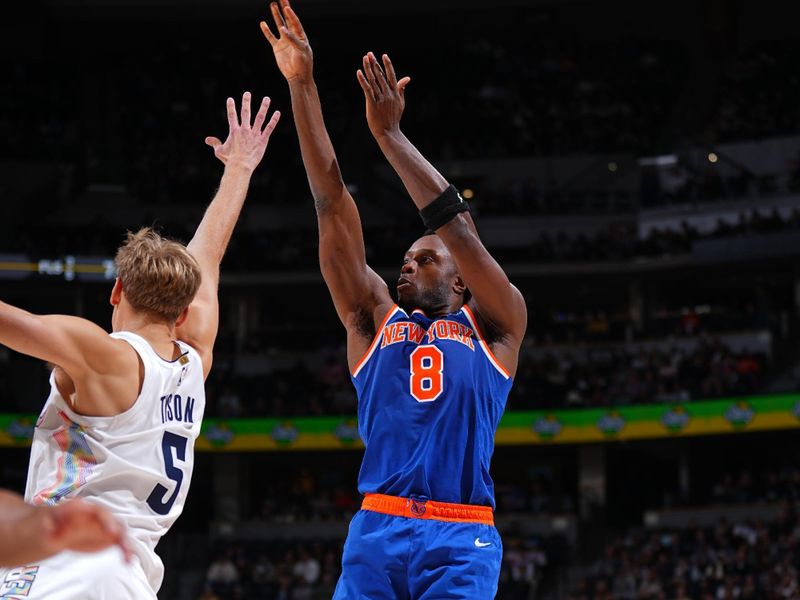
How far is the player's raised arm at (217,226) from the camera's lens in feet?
15.5

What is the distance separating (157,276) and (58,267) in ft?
89.3

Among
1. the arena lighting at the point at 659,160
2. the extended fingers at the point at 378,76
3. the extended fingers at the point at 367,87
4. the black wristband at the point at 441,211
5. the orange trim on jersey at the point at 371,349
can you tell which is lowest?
the orange trim on jersey at the point at 371,349

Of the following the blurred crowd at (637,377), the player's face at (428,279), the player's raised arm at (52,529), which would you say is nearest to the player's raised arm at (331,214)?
the player's face at (428,279)

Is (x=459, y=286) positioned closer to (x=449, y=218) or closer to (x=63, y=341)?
(x=449, y=218)

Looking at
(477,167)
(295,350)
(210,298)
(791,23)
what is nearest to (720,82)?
(791,23)

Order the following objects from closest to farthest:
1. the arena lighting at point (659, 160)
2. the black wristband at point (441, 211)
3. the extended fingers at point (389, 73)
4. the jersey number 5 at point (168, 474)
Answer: the jersey number 5 at point (168, 474)
the black wristband at point (441, 211)
the extended fingers at point (389, 73)
the arena lighting at point (659, 160)

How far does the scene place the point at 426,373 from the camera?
5402mm

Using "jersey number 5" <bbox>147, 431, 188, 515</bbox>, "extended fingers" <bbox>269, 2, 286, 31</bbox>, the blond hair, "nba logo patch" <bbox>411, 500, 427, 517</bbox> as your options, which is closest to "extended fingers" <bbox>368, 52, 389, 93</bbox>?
"extended fingers" <bbox>269, 2, 286, 31</bbox>

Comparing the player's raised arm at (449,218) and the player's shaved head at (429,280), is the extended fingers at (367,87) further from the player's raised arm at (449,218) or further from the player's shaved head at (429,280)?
the player's shaved head at (429,280)

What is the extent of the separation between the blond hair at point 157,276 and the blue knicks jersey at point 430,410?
1522mm

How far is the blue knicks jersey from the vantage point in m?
5.25

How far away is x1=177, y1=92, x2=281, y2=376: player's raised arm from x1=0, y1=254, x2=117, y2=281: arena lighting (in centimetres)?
2492

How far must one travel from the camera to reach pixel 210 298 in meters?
4.91

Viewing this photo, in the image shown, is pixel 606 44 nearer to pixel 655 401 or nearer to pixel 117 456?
pixel 655 401
